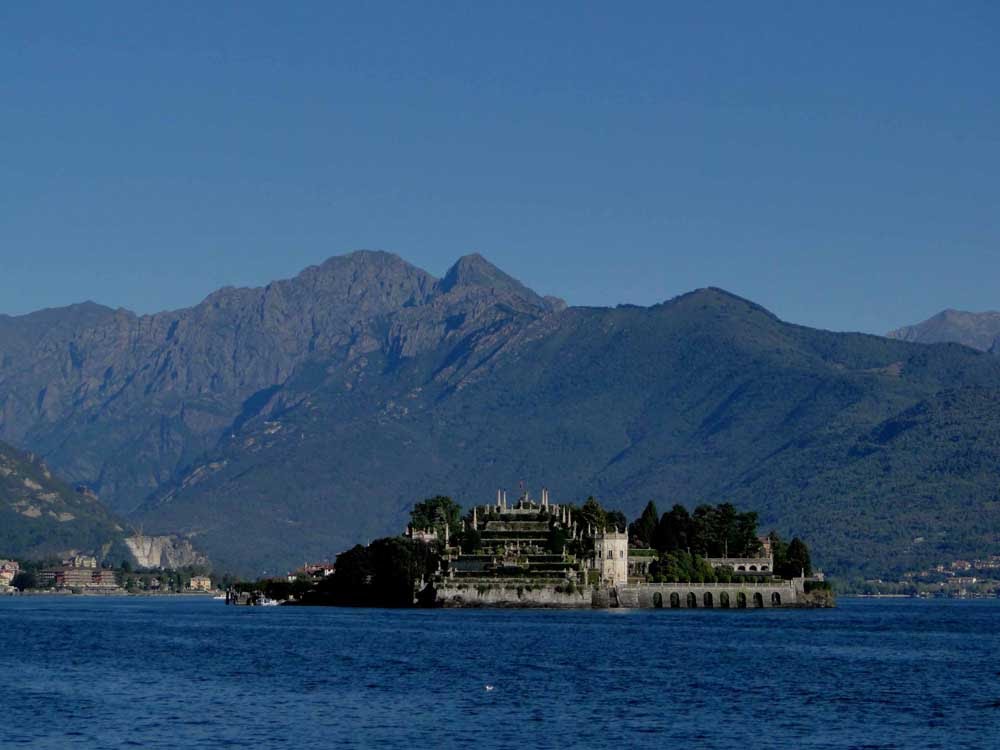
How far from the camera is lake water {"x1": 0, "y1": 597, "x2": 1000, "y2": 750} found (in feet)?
325

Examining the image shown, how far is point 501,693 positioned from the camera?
393 ft

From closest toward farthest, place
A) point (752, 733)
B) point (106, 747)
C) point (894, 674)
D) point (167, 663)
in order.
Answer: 1. point (106, 747)
2. point (752, 733)
3. point (894, 674)
4. point (167, 663)

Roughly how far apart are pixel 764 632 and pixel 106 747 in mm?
109139

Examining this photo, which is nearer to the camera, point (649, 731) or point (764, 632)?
point (649, 731)

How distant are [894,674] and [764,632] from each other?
57.4 meters

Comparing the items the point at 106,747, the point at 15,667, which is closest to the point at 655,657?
the point at 15,667

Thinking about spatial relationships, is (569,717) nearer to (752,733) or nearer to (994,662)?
(752,733)

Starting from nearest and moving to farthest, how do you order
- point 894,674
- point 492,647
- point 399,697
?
1. point 399,697
2. point 894,674
3. point 492,647

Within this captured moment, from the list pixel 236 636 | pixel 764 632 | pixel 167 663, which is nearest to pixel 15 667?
pixel 167 663

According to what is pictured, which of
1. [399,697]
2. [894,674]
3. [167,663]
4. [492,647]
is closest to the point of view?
[399,697]

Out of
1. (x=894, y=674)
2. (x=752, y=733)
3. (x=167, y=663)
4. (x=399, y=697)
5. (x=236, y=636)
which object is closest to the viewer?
(x=752, y=733)

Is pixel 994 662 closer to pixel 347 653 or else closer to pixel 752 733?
pixel 347 653

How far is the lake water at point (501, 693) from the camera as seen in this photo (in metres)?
99.2

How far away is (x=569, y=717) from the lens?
4203 inches
